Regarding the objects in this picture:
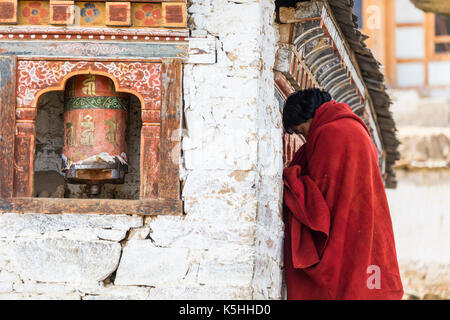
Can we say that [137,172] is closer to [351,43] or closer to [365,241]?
[365,241]

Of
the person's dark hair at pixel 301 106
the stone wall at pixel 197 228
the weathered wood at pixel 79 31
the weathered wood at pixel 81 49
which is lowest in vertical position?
the stone wall at pixel 197 228

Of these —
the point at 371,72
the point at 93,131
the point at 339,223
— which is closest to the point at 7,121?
the point at 93,131

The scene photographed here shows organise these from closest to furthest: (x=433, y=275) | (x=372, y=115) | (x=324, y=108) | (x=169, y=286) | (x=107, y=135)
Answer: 1. (x=169, y=286)
2. (x=107, y=135)
3. (x=324, y=108)
4. (x=372, y=115)
5. (x=433, y=275)

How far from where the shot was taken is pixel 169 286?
344 cm

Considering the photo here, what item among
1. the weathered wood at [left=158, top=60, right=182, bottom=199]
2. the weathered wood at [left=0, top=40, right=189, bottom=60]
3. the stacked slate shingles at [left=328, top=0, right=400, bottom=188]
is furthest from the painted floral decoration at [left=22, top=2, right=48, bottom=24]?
the stacked slate shingles at [left=328, top=0, right=400, bottom=188]

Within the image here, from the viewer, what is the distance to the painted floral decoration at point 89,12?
3541 millimetres

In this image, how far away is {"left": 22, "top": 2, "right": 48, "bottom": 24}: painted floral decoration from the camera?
3543mm

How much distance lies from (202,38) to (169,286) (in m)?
1.19

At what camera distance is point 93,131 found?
145 inches

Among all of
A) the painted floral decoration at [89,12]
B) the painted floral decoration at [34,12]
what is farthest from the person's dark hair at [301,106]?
the painted floral decoration at [34,12]

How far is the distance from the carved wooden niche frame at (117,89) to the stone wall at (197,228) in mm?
69

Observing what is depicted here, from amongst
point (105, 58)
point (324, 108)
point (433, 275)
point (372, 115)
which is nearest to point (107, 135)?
point (105, 58)

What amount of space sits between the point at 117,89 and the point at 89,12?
39cm

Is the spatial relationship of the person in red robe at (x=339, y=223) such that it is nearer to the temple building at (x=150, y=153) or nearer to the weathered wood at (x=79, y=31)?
the temple building at (x=150, y=153)
